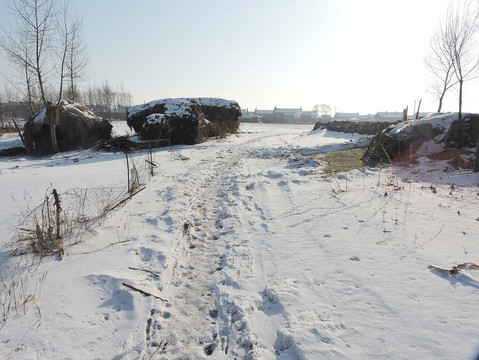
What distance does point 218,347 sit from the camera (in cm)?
209

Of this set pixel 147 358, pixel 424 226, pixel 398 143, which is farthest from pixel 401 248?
pixel 398 143

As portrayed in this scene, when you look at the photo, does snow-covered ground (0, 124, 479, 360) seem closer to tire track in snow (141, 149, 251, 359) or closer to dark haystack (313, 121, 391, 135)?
tire track in snow (141, 149, 251, 359)

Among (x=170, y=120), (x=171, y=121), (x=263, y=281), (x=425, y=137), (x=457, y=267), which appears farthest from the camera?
(x=171, y=121)

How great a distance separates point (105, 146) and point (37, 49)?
561 cm

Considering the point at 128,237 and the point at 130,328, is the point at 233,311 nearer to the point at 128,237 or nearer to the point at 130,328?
the point at 130,328

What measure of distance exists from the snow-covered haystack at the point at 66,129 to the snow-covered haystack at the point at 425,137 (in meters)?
14.7

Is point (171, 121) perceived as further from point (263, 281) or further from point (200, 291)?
point (263, 281)

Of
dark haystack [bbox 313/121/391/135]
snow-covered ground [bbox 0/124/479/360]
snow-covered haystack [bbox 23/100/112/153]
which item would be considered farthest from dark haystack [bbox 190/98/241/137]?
snow-covered ground [bbox 0/124/479/360]

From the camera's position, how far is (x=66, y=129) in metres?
14.4

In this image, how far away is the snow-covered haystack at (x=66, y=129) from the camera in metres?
13.8

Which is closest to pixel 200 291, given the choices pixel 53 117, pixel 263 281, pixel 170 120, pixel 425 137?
pixel 263 281

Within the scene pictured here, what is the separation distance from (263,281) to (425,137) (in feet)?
31.7

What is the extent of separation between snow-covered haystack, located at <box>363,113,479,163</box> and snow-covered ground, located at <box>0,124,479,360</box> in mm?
3799

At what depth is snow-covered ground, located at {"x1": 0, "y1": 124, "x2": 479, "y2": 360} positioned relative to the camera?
2.01 meters
